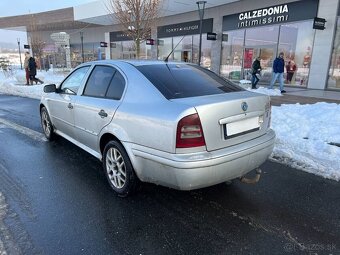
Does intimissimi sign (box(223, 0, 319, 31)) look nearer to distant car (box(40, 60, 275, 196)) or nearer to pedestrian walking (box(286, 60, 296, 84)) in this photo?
pedestrian walking (box(286, 60, 296, 84))

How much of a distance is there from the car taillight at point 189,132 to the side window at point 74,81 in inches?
91.6

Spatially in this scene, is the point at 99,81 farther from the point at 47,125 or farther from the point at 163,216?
the point at 47,125

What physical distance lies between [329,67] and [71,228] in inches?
593

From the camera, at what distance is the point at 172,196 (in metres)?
3.52

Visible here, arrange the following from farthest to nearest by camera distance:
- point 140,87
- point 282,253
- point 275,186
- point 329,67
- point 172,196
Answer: point 329,67 → point 275,186 → point 172,196 → point 140,87 → point 282,253

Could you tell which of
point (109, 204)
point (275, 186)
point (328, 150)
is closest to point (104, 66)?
point (109, 204)

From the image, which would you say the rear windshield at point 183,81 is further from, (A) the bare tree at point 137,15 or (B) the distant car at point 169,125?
(A) the bare tree at point 137,15

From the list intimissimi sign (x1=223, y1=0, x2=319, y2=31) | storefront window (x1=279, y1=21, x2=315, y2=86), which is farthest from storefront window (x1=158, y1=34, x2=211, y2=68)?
storefront window (x1=279, y1=21, x2=315, y2=86)

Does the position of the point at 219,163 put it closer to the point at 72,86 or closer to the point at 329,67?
the point at 72,86

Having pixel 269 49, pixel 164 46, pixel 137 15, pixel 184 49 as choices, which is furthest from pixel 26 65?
pixel 269 49

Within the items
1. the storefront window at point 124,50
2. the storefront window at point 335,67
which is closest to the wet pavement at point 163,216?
the storefront window at point 335,67

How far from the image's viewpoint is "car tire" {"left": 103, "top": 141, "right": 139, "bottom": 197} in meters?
3.28

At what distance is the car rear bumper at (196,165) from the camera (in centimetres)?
270

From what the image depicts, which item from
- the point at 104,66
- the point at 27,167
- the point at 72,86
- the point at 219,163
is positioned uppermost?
the point at 104,66
